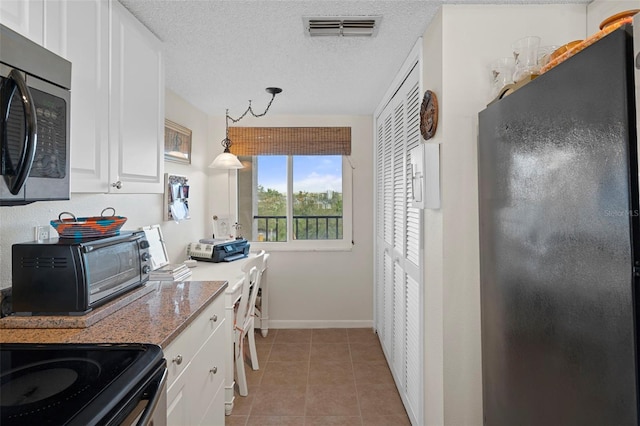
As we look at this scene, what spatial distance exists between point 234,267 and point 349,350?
1360 mm

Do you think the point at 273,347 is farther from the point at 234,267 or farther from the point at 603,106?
the point at 603,106

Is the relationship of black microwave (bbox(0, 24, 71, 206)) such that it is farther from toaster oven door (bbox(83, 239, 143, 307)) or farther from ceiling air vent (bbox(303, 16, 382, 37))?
ceiling air vent (bbox(303, 16, 382, 37))

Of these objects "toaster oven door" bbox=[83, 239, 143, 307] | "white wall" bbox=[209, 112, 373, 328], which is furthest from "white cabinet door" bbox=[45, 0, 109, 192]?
"white wall" bbox=[209, 112, 373, 328]

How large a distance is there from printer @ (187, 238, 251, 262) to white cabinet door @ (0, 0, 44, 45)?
2137mm

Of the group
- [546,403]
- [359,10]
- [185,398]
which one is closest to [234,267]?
[185,398]

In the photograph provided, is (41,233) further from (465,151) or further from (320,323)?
(320,323)

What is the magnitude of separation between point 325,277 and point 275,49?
95.7 inches

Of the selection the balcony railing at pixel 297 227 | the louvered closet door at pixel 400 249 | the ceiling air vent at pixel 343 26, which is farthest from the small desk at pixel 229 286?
the ceiling air vent at pixel 343 26

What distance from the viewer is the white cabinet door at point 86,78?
1.16 m

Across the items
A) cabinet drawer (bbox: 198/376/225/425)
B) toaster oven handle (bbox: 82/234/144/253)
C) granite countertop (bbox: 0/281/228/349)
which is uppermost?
toaster oven handle (bbox: 82/234/144/253)

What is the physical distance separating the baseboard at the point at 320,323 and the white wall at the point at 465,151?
2.18 meters

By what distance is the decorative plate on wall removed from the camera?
163 cm

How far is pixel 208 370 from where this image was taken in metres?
1.61

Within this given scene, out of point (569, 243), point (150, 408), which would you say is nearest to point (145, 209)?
point (150, 408)
